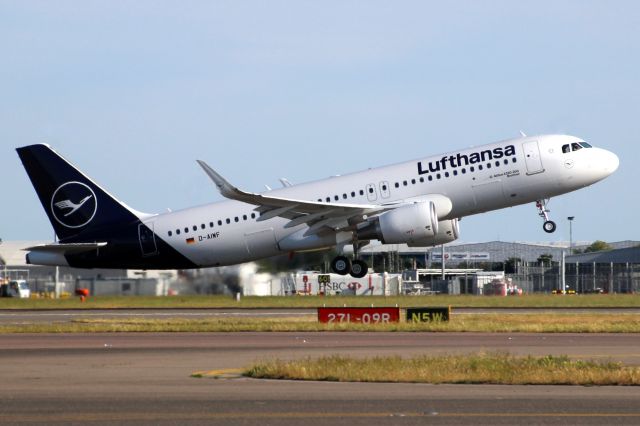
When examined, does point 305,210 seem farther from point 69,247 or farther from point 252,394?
point 252,394

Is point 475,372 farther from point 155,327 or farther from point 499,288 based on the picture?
point 499,288

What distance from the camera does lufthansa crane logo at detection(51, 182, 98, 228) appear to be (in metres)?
52.6

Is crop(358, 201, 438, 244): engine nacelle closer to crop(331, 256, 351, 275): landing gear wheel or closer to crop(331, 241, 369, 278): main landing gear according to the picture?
crop(331, 241, 369, 278): main landing gear

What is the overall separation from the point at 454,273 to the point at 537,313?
67.7 m

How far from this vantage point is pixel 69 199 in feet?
173

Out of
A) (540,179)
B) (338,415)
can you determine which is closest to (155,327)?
(540,179)

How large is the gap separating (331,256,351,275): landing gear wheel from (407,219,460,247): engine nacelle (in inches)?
126

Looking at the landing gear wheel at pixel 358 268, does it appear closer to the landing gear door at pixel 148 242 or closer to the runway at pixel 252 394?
the landing gear door at pixel 148 242

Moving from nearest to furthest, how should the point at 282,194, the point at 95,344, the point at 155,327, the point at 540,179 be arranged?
the point at 95,344 → the point at 155,327 → the point at 540,179 → the point at 282,194

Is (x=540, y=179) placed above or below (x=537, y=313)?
above

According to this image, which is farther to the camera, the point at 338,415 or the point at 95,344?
the point at 95,344

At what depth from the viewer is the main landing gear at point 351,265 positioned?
5016 cm

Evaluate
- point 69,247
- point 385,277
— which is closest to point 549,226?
point 69,247

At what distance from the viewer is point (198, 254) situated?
51125 mm
